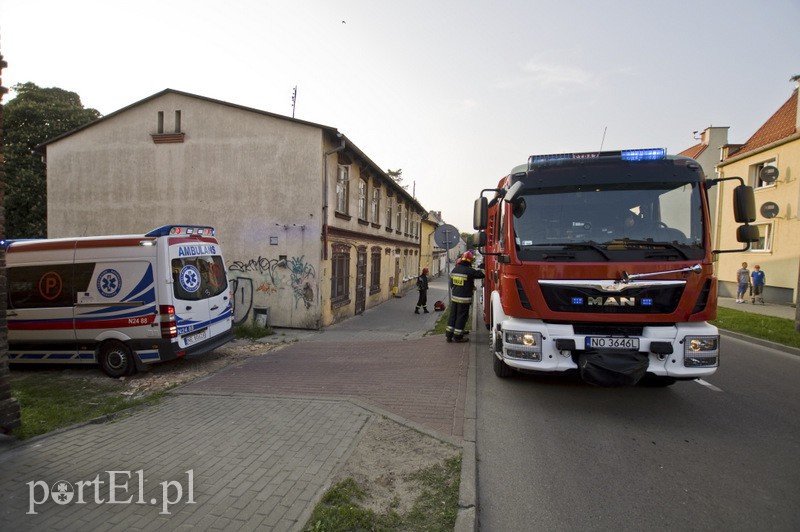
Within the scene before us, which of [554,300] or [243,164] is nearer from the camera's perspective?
[554,300]

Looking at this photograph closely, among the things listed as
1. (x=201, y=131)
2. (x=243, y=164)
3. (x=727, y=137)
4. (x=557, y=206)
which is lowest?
(x=557, y=206)

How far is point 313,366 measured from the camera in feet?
23.8

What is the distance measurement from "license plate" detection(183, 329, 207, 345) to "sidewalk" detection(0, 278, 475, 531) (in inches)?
31.4

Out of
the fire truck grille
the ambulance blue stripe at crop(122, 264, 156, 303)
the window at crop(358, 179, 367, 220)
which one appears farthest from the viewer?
the window at crop(358, 179, 367, 220)

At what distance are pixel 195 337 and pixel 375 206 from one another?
36.4 ft

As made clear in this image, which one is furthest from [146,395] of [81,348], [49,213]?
[49,213]

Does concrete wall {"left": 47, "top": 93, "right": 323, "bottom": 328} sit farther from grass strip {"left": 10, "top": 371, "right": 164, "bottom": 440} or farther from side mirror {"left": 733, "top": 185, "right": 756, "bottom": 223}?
side mirror {"left": 733, "top": 185, "right": 756, "bottom": 223}

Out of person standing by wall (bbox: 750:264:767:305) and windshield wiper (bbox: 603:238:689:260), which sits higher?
windshield wiper (bbox: 603:238:689:260)

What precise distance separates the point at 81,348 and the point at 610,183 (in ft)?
28.4

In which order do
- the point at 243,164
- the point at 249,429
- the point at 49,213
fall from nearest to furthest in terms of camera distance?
the point at 249,429
the point at 243,164
the point at 49,213

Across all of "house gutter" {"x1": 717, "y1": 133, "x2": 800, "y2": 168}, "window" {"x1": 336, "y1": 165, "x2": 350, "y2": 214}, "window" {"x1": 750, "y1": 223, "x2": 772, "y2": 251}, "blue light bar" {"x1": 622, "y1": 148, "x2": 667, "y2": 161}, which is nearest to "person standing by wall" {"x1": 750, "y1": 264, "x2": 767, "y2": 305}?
"window" {"x1": 750, "y1": 223, "x2": 772, "y2": 251}

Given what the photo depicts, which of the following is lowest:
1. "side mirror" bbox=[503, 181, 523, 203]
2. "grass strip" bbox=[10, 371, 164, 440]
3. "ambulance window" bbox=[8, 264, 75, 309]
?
"grass strip" bbox=[10, 371, 164, 440]

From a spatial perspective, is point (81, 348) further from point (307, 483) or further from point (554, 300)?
point (554, 300)

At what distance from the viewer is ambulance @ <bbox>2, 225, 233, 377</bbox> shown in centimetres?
672
